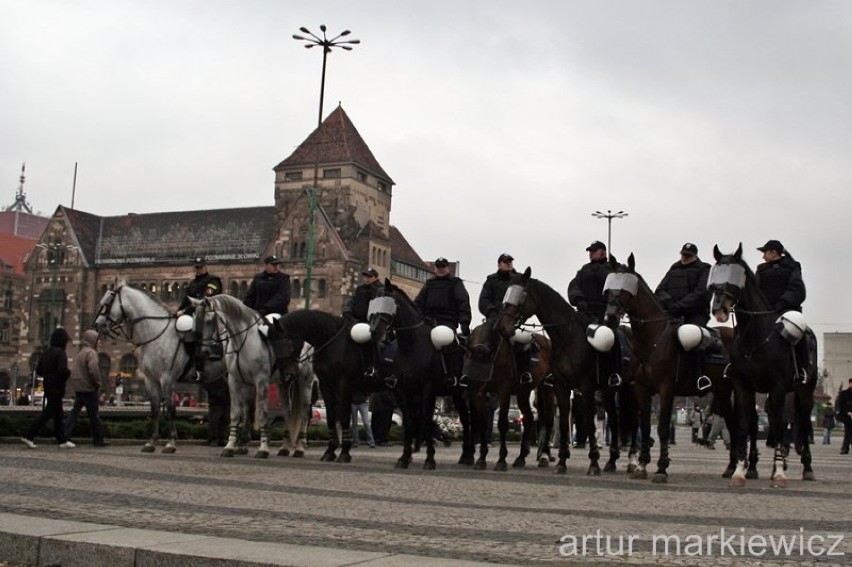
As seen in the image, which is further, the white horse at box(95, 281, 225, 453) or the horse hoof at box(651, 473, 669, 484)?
the white horse at box(95, 281, 225, 453)

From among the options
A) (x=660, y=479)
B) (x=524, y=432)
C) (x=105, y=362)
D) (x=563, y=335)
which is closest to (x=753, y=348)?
(x=660, y=479)

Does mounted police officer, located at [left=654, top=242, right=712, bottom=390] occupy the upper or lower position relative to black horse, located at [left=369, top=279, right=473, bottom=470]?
upper

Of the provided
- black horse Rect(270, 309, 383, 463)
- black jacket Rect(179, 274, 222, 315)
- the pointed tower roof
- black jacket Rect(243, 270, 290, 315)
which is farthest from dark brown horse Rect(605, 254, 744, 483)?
the pointed tower roof

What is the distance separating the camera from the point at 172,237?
402ft

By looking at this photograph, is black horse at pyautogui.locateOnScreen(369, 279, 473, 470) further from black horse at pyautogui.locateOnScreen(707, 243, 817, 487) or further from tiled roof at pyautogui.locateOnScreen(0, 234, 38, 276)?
tiled roof at pyautogui.locateOnScreen(0, 234, 38, 276)

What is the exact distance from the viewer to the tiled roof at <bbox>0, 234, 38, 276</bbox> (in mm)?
135250

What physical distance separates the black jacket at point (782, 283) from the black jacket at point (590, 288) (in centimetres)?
248

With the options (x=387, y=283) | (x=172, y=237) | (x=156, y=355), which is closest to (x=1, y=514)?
(x=387, y=283)

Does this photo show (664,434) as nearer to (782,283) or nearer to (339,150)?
(782,283)

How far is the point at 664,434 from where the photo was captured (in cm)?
1449

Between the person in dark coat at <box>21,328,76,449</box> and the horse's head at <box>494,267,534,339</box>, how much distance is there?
9.27m

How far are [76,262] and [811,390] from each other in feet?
388

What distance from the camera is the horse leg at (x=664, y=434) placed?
560 inches

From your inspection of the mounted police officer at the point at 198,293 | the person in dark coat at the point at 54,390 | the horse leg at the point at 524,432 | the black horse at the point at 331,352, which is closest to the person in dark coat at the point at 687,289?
the horse leg at the point at 524,432
